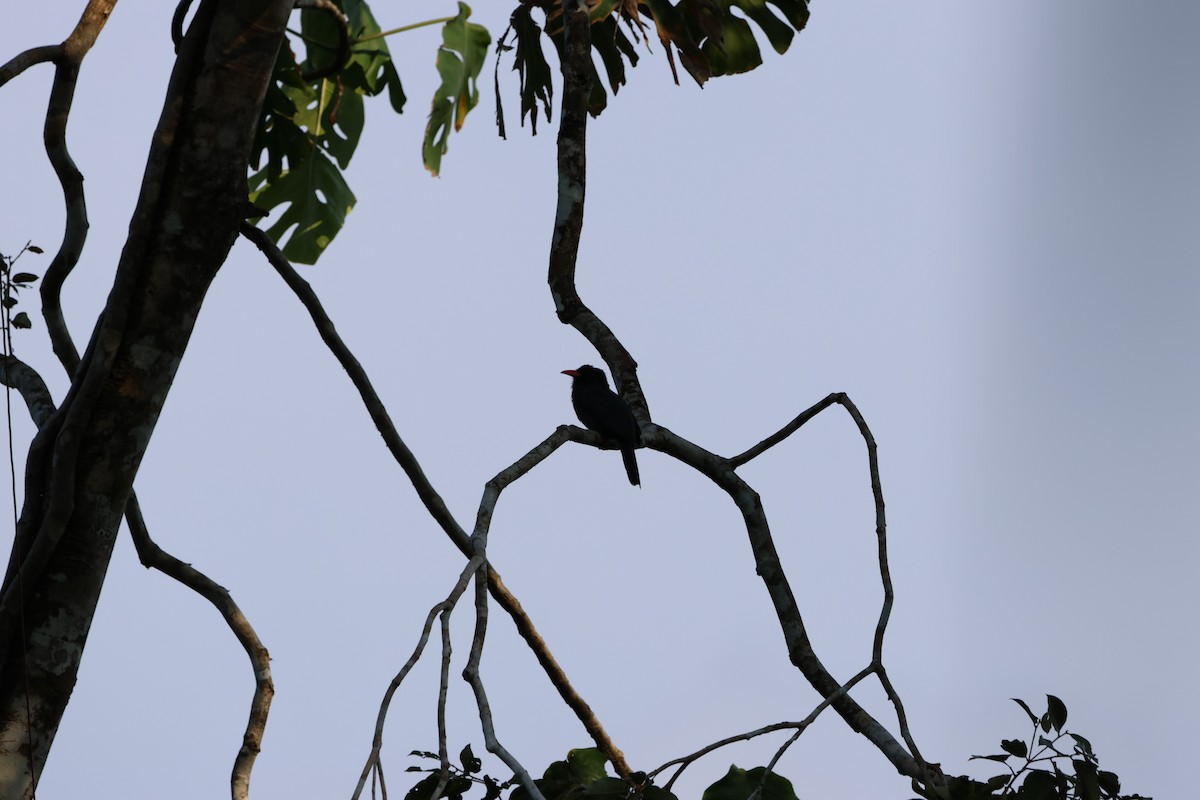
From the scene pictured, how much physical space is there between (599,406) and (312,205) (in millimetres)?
1854

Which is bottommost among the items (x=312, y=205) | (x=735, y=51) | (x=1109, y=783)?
(x=1109, y=783)

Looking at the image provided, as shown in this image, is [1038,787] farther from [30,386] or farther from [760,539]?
[30,386]

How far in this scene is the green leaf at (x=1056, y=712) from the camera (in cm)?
296

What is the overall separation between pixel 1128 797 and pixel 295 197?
4608 mm

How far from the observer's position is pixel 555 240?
4.07 m

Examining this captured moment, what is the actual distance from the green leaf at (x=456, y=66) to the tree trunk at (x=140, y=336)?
2457mm

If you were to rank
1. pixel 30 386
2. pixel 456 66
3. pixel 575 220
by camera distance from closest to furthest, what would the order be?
pixel 30 386 < pixel 575 220 < pixel 456 66

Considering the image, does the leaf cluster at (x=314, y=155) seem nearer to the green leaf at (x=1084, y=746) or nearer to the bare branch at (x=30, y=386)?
the bare branch at (x=30, y=386)

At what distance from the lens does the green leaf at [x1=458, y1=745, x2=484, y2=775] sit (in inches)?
123

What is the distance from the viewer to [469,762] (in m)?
3.13

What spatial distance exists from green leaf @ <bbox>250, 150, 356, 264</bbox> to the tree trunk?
3052 mm

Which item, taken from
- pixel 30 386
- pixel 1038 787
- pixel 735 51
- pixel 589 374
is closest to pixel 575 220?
pixel 30 386

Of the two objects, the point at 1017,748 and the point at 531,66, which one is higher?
the point at 531,66

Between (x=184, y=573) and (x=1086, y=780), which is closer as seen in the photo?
(x=1086, y=780)
